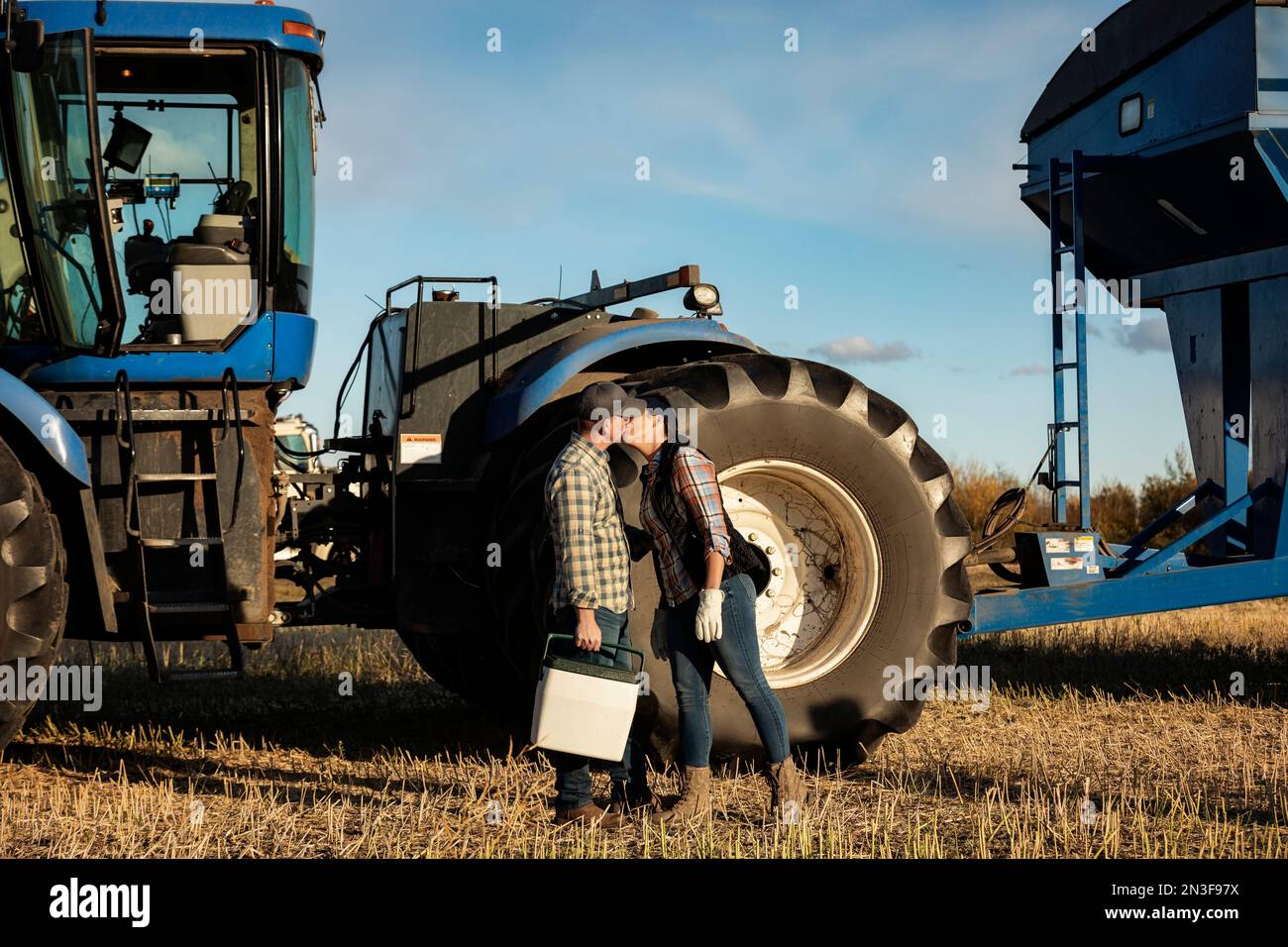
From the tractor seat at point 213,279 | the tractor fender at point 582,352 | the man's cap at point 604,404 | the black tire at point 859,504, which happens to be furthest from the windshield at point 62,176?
the man's cap at point 604,404

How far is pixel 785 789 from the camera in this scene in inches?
202

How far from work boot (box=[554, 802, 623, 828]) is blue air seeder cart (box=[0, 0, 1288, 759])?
1.91 feet

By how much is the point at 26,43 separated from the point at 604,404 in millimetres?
2590

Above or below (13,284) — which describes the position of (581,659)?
below

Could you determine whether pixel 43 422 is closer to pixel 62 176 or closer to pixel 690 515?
pixel 62 176

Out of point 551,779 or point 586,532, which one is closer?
point 586,532

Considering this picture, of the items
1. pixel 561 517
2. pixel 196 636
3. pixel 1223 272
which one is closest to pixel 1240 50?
pixel 1223 272

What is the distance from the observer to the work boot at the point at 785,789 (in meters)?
5.12

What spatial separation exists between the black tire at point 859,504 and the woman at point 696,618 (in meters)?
0.49

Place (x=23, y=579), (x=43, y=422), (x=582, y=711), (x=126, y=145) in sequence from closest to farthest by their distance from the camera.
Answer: (x=582, y=711) < (x=23, y=579) < (x=43, y=422) < (x=126, y=145)

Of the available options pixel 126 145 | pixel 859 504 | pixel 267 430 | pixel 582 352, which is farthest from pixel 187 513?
pixel 859 504

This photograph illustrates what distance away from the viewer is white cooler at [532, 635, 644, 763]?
484 cm

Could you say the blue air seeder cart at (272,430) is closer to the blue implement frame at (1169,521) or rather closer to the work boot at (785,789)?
the blue implement frame at (1169,521)

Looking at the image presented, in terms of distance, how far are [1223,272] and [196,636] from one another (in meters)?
6.05
